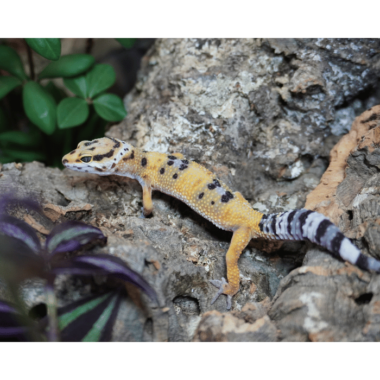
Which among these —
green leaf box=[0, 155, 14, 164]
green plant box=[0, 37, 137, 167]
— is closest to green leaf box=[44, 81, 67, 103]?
green plant box=[0, 37, 137, 167]

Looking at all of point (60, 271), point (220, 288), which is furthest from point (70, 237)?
point (220, 288)

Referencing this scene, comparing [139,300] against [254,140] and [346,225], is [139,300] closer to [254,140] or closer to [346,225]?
[346,225]

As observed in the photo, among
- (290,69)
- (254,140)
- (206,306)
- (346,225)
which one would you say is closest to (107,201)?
(206,306)

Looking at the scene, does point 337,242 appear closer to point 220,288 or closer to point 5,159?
point 220,288

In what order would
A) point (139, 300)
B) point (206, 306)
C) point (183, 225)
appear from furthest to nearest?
point (183, 225)
point (206, 306)
point (139, 300)

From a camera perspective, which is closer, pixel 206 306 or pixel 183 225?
pixel 206 306

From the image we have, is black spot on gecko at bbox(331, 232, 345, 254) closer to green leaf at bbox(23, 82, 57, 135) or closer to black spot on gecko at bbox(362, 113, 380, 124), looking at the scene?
black spot on gecko at bbox(362, 113, 380, 124)
